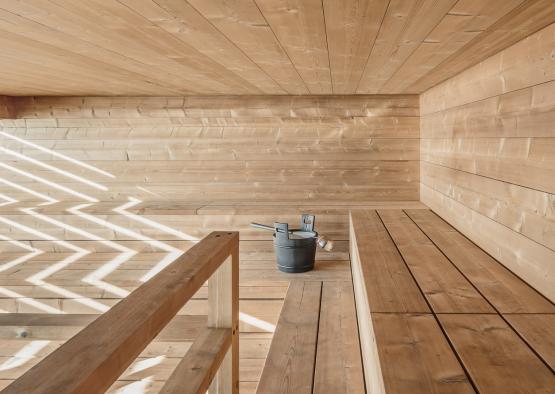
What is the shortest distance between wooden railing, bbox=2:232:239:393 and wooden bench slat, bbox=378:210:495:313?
26.0 inches

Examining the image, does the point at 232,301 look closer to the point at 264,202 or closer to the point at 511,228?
the point at 511,228

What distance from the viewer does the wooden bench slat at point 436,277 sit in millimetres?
1559

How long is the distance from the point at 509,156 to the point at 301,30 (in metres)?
0.97

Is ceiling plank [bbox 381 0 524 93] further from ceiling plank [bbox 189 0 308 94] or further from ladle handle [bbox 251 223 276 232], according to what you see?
ladle handle [bbox 251 223 276 232]

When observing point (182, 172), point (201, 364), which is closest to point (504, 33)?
point (201, 364)

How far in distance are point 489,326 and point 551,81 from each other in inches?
32.2

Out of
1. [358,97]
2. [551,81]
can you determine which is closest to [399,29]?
[551,81]

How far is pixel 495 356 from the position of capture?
47.1 inches

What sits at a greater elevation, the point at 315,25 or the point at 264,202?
the point at 315,25

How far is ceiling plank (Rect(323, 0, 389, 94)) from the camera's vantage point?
1.46m

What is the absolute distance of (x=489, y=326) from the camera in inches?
54.6

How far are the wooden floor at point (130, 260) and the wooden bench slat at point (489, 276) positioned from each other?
98 centimetres

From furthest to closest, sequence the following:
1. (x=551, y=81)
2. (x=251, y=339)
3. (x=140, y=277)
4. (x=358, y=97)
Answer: (x=358, y=97), (x=140, y=277), (x=251, y=339), (x=551, y=81)

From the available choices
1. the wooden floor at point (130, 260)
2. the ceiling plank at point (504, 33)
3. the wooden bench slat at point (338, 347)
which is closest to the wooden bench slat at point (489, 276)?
the wooden bench slat at point (338, 347)
